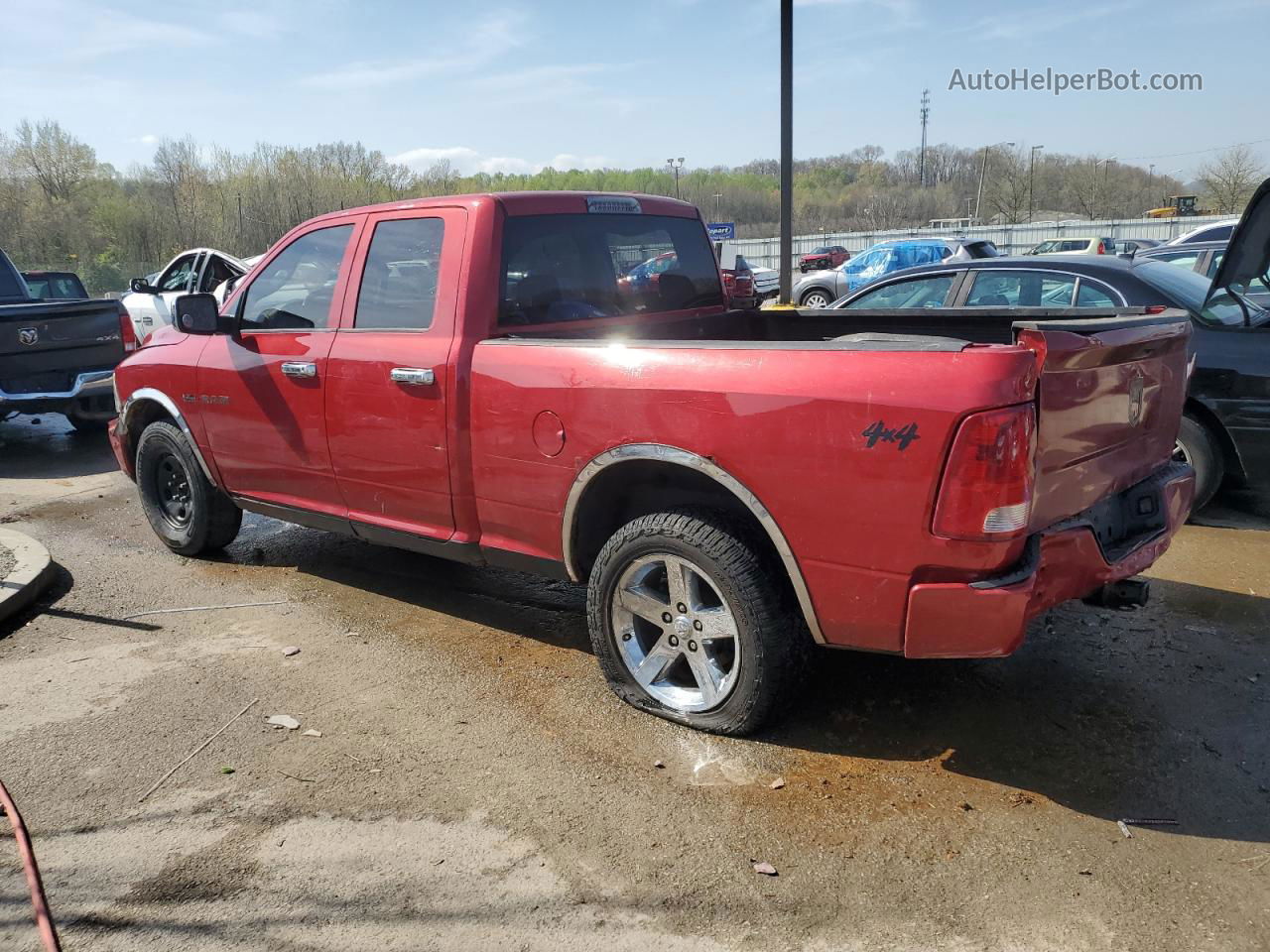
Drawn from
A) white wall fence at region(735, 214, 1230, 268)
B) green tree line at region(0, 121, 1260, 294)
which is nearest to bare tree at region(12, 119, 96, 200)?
green tree line at region(0, 121, 1260, 294)

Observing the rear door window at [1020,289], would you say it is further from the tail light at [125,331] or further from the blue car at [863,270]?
the blue car at [863,270]

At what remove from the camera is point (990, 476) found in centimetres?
266

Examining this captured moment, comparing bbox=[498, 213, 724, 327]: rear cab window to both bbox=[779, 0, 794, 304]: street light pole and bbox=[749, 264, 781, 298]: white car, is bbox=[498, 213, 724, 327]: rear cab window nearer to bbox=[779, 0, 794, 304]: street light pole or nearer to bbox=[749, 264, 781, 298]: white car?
bbox=[779, 0, 794, 304]: street light pole

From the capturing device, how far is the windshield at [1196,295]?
5562 mm

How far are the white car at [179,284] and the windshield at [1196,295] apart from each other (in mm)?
10542

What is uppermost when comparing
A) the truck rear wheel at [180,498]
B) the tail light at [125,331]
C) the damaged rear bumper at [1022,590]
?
the tail light at [125,331]

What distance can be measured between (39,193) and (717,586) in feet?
182

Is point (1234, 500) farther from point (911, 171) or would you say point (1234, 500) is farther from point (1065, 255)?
point (911, 171)

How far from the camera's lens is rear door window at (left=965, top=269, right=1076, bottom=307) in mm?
6434

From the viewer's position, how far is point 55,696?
402 cm

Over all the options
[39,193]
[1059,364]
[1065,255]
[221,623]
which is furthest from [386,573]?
[39,193]

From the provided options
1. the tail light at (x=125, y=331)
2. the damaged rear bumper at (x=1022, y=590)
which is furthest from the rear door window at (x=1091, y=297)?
the tail light at (x=125, y=331)

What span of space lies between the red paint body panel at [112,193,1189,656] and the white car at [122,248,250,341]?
8.92 meters

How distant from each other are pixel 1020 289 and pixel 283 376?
4.85 metres
